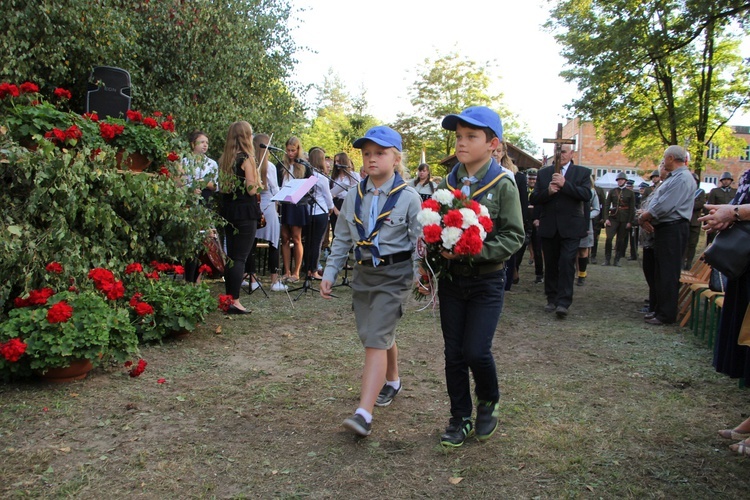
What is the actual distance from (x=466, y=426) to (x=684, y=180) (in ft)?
17.1

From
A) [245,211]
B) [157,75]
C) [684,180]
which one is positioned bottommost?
[245,211]

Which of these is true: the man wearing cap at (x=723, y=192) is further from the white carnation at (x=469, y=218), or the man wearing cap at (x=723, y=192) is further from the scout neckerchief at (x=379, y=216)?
the white carnation at (x=469, y=218)

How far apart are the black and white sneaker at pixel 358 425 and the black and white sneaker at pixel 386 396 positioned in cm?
70

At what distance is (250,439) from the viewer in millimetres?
3961

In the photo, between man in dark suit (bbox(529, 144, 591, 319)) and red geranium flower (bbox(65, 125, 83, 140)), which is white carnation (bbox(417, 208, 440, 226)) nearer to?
red geranium flower (bbox(65, 125, 83, 140))

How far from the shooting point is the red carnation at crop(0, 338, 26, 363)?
168 inches

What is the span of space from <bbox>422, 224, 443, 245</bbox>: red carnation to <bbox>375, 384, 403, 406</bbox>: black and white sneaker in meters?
1.63

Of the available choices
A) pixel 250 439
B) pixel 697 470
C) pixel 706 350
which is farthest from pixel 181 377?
pixel 706 350

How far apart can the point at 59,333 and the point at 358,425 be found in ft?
7.86

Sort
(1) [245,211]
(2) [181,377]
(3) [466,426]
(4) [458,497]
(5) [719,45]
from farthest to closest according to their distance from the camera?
(5) [719,45] → (1) [245,211] → (2) [181,377] → (3) [466,426] → (4) [458,497]

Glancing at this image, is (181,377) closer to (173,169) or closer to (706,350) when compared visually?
(173,169)

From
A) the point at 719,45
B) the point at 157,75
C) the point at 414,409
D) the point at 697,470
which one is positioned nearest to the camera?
the point at 697,470

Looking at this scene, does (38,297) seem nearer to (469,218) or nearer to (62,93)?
(62,93)

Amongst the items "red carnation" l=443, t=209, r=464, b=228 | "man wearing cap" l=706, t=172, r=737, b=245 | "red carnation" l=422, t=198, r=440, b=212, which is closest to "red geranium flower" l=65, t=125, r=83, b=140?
"red carnation" l=422, t=198, r=440, b=212
